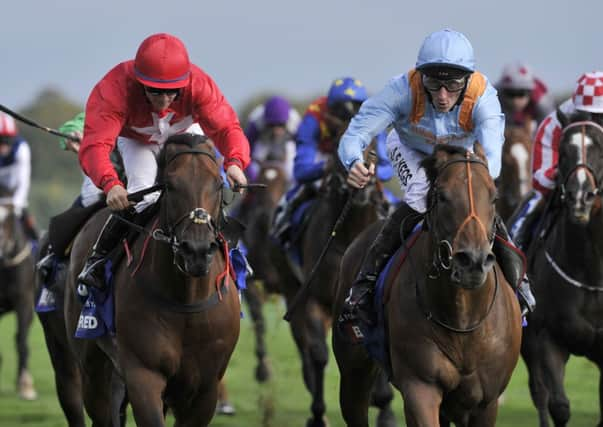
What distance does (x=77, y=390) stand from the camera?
930 cm

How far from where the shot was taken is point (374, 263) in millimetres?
7367

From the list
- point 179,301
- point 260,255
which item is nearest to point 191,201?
point 179,301

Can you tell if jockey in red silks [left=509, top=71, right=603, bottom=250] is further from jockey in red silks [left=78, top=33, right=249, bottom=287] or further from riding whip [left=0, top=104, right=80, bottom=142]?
riding whip [left=0, top=104, right=80, bottom=142]

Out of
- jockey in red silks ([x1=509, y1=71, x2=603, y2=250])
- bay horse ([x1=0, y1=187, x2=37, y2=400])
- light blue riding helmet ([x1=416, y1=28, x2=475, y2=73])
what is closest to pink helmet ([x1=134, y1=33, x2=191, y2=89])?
light blue riding helmet ([x1=416, y1=28, x2=475, y2=73])

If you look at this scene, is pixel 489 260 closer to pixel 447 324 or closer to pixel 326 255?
pixel 447 324

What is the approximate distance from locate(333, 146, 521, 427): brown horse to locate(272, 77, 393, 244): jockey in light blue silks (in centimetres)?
389

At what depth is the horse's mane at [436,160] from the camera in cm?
653

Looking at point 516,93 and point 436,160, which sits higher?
point 436,160

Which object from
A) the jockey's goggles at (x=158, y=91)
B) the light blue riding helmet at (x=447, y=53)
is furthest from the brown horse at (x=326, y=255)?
the light blue riding helmet at (x=447, y=53)

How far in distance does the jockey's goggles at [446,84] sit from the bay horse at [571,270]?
1741 mm

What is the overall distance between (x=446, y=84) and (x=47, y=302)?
11.0ft

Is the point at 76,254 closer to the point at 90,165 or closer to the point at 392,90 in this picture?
the point at 90,165

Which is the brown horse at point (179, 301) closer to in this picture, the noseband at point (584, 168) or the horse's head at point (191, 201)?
the horse's head at point (191, 201)

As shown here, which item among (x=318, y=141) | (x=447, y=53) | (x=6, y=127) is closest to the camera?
(x=447, y=53)
